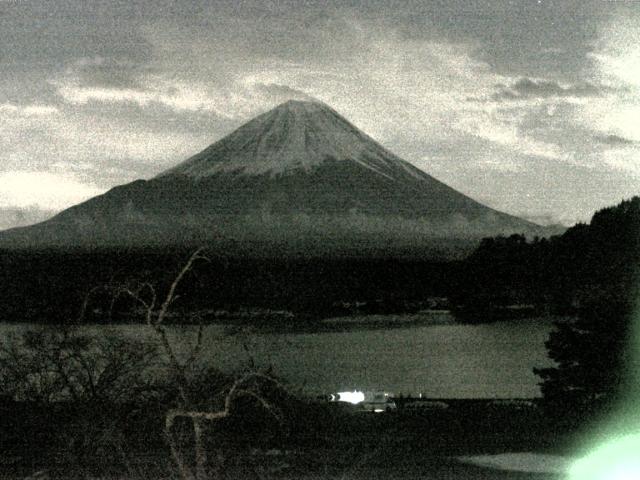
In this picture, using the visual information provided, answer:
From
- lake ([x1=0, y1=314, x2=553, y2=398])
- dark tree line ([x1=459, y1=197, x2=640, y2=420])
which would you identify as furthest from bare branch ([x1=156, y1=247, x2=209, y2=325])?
lake ([x1=0, y1=314, x2=553, y2=398])

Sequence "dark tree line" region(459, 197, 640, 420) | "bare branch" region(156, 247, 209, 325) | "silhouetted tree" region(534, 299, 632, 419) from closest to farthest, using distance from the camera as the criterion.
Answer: "bare branch" region(156, 247, 209, 325) → "silhouetted tree" region(534, 299, 632, 419) → "dark tree line" region(459, 197, 640, 420)

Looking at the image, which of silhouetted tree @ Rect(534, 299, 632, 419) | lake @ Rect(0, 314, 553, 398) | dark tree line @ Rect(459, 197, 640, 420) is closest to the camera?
silhouetted tree @ Rect(534, 299, 632, 419)

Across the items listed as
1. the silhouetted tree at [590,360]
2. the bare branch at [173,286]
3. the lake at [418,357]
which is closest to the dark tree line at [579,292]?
the silhouetted tree at [590,360]

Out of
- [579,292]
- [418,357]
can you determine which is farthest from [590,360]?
[418,357]

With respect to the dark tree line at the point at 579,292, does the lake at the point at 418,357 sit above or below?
below

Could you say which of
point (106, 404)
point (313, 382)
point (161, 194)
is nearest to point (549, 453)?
point (106, 404)

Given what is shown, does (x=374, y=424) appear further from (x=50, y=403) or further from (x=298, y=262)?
(x=298, y=262)

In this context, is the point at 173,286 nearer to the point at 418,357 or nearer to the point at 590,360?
the point at 590,360

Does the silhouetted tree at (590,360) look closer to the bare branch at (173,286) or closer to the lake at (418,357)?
the lake at (418,357)

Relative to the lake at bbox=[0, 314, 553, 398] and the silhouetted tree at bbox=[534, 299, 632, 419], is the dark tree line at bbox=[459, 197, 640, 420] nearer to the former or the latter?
the silhouetted tree at bbox=[534, 299, 632, 419]

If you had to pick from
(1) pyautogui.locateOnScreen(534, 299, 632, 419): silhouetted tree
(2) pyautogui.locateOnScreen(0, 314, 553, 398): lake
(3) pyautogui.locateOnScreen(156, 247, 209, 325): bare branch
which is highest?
(3) pyautogui.locateOnScreen(156, 247, 209, 325): bare branch
